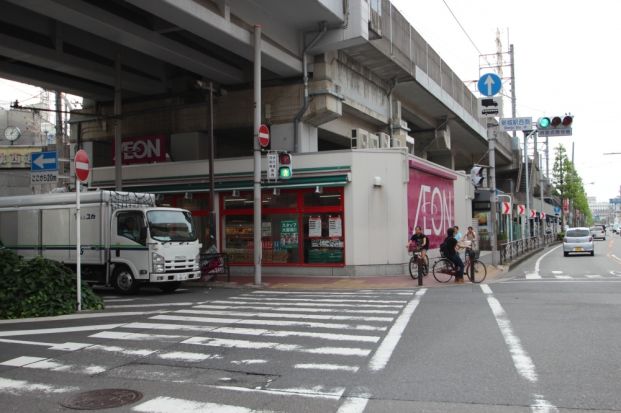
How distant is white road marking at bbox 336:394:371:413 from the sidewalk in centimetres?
1107

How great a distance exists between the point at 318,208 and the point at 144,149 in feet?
29.3

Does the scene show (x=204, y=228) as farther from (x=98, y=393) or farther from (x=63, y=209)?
(x=98, y=393)

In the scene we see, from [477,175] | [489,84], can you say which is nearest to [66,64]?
[489,84]

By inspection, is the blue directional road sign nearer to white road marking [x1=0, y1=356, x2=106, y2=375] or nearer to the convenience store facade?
the convenience store facade

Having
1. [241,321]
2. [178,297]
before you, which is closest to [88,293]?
[178,297]

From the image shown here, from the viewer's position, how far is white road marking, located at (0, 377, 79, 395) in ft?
20.1

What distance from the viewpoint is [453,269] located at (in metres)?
17.8

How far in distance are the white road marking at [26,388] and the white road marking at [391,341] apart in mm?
3625

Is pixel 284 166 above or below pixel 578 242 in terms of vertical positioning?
above

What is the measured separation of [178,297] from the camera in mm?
15234

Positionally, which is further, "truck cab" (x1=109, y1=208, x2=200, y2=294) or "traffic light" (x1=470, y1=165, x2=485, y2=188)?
"traffic light" (x1=470, y1=165, x2=485, y2=188)

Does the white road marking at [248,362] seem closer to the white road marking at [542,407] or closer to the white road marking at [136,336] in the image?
the white road marking at [136,336]

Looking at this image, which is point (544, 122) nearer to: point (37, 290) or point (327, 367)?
point (327, 367)

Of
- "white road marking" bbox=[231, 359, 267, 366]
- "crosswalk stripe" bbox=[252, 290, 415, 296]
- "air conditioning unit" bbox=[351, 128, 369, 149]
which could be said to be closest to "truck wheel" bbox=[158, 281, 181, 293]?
"crosswalk stripe" bbox=[252, 290, 415, 296]
